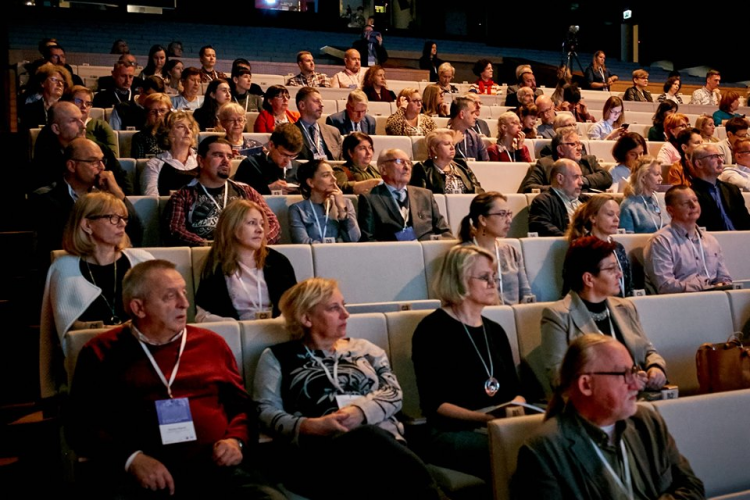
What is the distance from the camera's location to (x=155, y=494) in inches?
89.2

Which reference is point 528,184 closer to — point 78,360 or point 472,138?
point 472,138

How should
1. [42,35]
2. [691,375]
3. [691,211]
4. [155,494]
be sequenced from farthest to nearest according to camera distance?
[42,35]
[691,211]
[691,375]
[155,494]

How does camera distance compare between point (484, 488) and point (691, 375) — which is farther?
point (691, 375)

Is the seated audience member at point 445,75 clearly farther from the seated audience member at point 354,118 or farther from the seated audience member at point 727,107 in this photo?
the seated audience member at point 727,107

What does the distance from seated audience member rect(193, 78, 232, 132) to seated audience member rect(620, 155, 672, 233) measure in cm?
299

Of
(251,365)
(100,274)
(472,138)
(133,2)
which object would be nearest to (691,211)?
(472,138)

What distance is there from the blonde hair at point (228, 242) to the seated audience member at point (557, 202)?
6.13ft

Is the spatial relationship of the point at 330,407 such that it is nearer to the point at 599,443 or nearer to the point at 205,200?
the point at 599,443

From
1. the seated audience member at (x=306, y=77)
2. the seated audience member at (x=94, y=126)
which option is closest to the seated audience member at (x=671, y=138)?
the seated audience member at (x=306, y=77)

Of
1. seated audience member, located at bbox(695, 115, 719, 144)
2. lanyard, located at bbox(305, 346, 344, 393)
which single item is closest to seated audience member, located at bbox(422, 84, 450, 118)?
seated audience member, located at bbox(695, 115, 719, 144)

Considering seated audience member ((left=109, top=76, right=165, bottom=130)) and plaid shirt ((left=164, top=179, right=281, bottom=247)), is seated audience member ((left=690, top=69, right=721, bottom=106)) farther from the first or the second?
plaid shirt ((left=164, top=179, right=281, bottom=247))

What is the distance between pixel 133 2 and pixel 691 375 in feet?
33.5

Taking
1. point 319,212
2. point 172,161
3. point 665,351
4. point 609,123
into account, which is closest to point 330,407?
point 665,351

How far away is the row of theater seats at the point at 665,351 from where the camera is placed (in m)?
2.31
